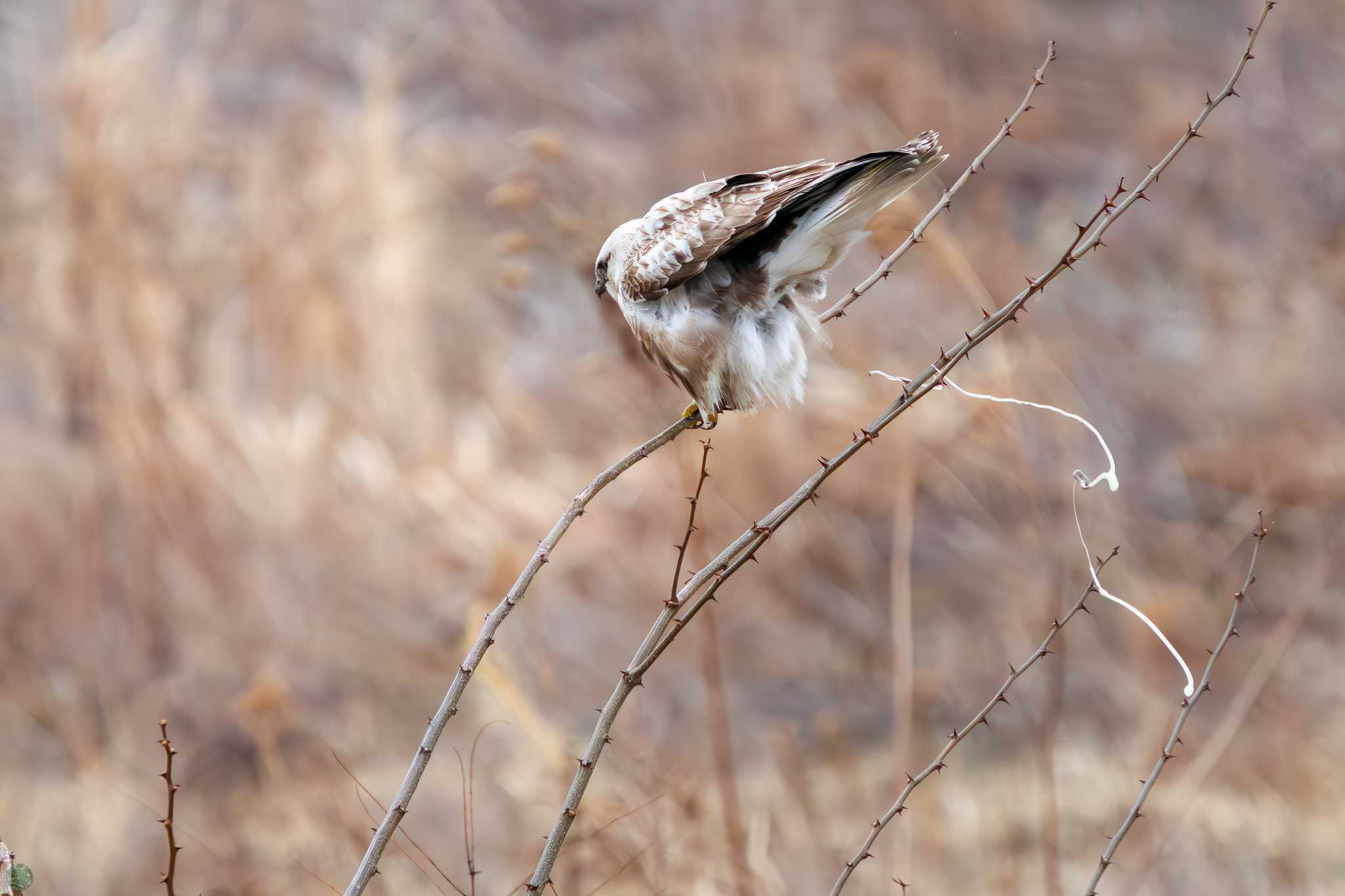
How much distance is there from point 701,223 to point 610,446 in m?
1.05

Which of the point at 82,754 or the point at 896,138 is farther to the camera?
the point at 896,138

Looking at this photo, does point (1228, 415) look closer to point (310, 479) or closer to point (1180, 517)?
point (1180, 517)

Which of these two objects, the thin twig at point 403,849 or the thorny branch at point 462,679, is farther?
the thin twig at point 403,849

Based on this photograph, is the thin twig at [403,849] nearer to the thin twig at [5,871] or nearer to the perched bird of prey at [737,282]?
the thin twig at [5,871]

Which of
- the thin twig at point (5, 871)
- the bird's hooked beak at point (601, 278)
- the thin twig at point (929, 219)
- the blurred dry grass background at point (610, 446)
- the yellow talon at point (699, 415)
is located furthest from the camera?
the blurred dry grass background at point (610, 446)

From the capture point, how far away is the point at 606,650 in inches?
68.8

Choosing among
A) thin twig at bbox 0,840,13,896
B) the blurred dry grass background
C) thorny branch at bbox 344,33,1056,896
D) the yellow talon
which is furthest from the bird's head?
the blurred dry grass background

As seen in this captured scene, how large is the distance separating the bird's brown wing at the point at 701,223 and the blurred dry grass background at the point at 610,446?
81 centimetres

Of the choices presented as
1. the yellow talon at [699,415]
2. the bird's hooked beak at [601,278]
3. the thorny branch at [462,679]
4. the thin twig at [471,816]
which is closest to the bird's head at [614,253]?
the bird's hooked beak at [601,278]

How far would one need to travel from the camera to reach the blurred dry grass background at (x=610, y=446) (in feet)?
5.44

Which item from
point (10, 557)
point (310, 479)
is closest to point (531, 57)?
point (310, 479)

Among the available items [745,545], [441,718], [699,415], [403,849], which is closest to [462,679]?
[441,718]

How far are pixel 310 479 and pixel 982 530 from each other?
1.15 m

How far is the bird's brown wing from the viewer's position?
2.24 feet
